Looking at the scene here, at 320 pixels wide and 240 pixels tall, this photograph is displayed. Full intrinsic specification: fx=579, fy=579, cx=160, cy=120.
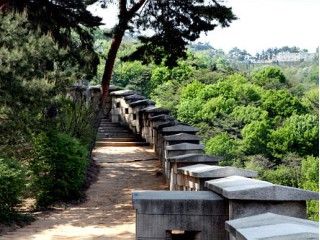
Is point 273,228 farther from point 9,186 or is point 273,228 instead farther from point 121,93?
point 121,93

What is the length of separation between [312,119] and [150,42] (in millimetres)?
35072

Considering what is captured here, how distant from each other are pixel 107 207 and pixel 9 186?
1.82 metres

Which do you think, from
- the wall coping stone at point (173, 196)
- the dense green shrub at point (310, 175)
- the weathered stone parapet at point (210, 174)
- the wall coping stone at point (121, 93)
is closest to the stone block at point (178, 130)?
the weathered stone parapet at point (210, 174)

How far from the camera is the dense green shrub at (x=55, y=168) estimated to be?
923 centimetres

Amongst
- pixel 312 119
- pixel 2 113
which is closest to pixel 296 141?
pixel 312 119

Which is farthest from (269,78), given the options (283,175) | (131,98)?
(131,98)

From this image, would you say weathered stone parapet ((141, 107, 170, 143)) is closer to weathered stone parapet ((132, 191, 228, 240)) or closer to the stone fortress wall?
the stone fortress wall

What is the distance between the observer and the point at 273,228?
291 centimetres

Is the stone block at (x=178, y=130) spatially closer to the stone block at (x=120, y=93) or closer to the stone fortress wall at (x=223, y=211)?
the stone fortress wall at (x=223, y=211)

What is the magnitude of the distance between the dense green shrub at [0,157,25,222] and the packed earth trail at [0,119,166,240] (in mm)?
407

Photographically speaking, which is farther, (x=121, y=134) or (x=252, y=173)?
(x=121, y=134)

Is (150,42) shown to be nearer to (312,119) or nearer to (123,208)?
(123,208)

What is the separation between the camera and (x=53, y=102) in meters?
10.2

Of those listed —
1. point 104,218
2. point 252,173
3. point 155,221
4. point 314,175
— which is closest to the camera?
point 155,221
